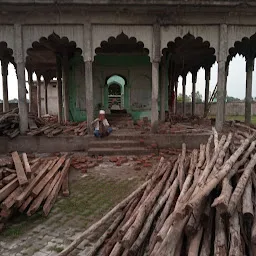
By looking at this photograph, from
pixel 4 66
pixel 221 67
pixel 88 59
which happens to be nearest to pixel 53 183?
pixel 88 59

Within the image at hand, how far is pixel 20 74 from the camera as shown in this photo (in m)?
10.0

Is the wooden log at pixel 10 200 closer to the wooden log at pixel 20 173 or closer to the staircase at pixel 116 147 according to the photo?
the wooden log at pixel 20 173

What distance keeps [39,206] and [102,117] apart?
530 centimetres

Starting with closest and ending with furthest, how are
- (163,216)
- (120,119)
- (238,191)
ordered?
(238,191)
(163,216)
(120,119)

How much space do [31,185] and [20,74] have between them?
244 inches

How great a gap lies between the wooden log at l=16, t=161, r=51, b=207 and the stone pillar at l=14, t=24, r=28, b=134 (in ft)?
13.3

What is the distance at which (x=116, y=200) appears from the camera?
5586 millimetres

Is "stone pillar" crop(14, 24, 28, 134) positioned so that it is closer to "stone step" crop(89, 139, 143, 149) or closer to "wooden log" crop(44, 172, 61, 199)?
"stone step" crop(89, 139, 143, 149)

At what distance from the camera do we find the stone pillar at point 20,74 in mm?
9773

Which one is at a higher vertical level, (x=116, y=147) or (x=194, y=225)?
(x=194, y=225)

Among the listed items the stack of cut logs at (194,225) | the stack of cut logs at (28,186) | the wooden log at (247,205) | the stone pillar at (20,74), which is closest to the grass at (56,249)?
the stack of cut logs at (194,225)

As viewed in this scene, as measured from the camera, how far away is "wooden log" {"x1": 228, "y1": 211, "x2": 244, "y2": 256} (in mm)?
2725

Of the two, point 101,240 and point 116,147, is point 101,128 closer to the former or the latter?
point 116,147

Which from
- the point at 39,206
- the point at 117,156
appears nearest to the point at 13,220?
the point at 39,206
